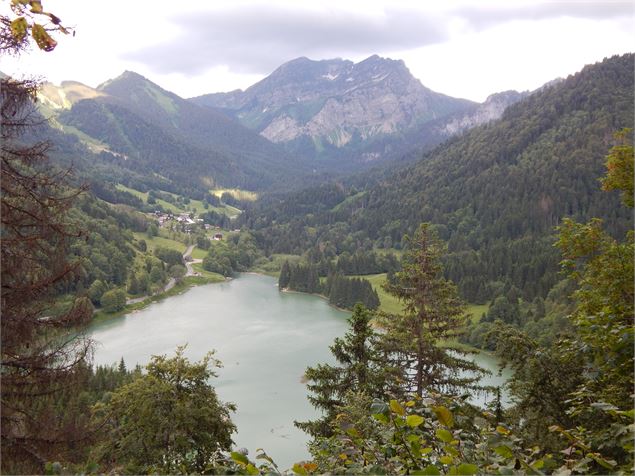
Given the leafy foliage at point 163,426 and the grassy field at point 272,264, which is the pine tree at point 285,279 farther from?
the leafy foliage at point 163,426

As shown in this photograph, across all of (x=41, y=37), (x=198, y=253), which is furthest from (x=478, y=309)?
(x=41, y=37)

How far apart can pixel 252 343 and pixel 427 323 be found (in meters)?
46.9

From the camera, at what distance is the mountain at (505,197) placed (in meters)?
105

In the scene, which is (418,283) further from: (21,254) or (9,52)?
(9,52)

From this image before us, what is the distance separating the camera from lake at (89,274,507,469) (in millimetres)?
37509

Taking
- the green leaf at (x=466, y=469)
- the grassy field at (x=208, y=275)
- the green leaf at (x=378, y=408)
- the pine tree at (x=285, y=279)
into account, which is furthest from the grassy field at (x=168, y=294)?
the green leaf at (x=466, y=469)

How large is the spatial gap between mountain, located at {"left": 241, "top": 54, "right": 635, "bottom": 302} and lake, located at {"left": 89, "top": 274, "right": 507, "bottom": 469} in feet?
121

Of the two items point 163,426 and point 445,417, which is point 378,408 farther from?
point 163,426

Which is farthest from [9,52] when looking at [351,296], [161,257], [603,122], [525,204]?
[603,122]

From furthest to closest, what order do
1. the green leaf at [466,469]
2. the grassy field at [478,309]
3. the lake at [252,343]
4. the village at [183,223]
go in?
the village at [183,223] → the grassy field at [478,309] → the lake at [252,343] → the green leaf at [466,469]

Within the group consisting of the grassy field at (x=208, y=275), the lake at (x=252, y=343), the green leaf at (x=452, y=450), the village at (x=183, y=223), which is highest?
the village at (x=183, y=223)

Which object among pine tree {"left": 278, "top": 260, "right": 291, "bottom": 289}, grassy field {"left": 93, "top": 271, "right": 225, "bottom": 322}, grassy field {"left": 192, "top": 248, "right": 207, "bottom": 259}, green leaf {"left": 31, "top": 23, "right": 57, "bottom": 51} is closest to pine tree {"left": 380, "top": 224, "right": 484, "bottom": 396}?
green leaf {"left": 31, "top": 23, "right": 57, "bottom": 51}

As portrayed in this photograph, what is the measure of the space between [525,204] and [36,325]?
141188mm

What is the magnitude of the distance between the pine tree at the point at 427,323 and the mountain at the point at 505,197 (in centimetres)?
7738
